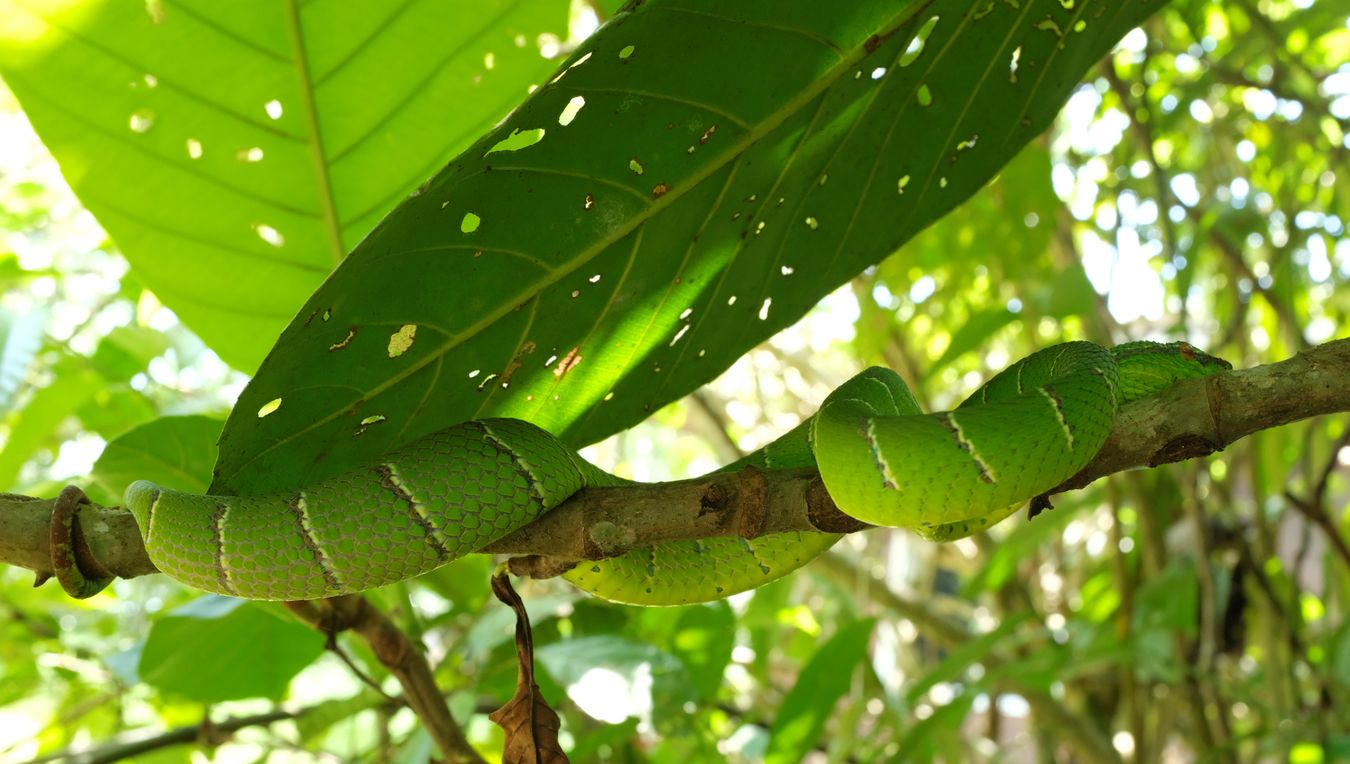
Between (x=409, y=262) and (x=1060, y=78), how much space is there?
117 cm

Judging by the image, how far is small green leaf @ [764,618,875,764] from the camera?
2.55m

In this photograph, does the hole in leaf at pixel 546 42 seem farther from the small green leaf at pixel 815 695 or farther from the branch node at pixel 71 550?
the small green leaf at pixel 815 695

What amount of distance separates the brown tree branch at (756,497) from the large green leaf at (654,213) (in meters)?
0.23

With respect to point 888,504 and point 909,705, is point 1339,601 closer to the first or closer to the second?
point 909,705

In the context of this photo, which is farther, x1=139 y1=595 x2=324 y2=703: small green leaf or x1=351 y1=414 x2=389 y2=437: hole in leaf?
x1=139 y1=595 x2=324 y2=703: small green leaf

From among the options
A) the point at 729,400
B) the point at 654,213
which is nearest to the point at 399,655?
the point at 654,213

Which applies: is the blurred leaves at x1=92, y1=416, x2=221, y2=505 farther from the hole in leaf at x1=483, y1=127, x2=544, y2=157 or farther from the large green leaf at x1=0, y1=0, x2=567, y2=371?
the hole in leaf at x1=483, y1=127, x2=544, y2=157

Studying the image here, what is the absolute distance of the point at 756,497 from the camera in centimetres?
131

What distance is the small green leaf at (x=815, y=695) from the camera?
2555 millimetres

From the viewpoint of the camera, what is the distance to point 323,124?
1729 millimetres

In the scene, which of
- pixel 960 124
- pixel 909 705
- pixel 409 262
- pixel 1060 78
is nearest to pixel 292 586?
pixel 409 262

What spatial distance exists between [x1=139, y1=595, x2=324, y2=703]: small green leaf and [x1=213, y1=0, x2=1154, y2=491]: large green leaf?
0.79 meters

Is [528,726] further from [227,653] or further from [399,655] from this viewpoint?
[227,653]

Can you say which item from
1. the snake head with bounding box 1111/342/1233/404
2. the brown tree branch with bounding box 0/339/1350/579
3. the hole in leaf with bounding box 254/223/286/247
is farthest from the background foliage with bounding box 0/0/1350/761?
the snake head with bounding box 1111/342/1233/404
